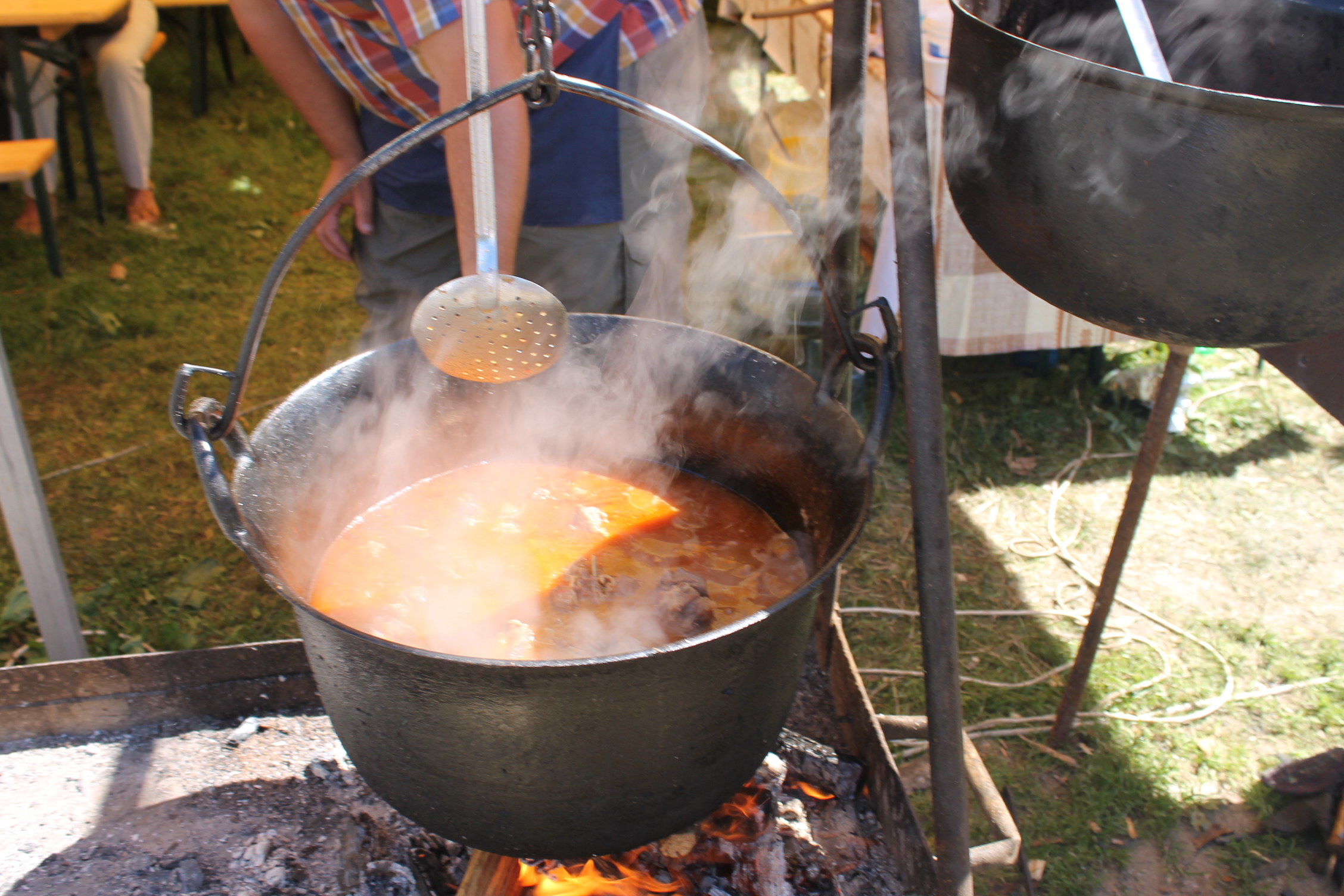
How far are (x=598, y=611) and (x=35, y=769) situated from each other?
1.55 meters

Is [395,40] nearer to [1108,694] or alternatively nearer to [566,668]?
[566,668]

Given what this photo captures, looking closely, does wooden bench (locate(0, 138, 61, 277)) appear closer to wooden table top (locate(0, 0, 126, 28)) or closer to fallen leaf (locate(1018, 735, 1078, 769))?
wooden table top (locate(0, 0, 126, 28))

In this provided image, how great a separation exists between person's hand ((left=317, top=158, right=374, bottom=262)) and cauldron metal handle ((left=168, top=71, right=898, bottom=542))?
1.75 metres

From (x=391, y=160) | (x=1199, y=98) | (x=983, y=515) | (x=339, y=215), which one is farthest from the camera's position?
(x=983, y=515)

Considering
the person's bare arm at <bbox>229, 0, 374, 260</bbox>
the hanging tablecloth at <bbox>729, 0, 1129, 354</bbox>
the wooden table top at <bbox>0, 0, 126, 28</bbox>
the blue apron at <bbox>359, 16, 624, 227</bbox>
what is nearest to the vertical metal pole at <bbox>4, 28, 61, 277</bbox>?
the wooden table top at <bbox>0, 0, 126, 28</bbox>

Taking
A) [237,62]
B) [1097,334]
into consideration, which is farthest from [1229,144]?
[237,62]

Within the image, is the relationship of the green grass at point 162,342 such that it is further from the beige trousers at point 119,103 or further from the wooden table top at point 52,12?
the wooden table top at point 52,12

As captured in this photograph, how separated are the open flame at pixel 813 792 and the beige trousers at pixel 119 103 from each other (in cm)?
592

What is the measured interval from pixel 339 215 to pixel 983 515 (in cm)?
282

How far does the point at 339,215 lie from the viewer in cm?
351

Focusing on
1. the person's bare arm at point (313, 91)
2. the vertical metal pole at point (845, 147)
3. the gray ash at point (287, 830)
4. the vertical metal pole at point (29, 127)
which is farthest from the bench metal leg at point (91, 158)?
the vertical metal pole at point (845, 147)

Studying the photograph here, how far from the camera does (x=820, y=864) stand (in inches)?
83.1

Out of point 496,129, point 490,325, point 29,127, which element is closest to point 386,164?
point 490,325

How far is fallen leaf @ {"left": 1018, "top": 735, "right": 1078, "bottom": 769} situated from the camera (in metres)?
3.01
